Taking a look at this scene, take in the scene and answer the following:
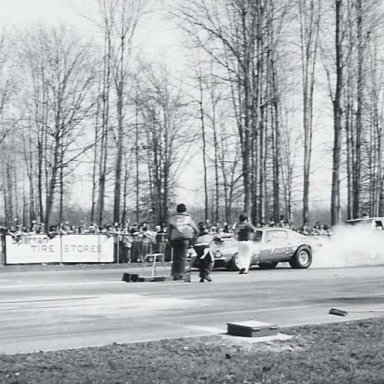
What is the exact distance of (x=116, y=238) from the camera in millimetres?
28641

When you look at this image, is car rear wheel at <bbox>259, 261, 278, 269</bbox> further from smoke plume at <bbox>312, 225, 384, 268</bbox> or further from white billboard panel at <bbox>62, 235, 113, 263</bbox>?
white billboard panel at <bbox>62, 235, 113, 263</bbox>

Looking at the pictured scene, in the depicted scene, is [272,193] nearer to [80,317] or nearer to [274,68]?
[274,68]

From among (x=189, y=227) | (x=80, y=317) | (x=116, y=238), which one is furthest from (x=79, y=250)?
(x=80, y=317)

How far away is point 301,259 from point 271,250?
4.21ft

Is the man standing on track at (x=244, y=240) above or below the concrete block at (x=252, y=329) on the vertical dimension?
above

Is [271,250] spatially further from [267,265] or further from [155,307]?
[155,307]

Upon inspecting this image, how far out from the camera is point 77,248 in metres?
27.5

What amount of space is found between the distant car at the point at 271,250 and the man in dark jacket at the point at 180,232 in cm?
596

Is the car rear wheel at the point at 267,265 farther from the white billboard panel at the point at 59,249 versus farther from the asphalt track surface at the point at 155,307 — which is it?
the asphalt track surface at the point at 155,307

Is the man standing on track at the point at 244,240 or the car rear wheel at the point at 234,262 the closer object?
the man standing on track at the point at 244,240

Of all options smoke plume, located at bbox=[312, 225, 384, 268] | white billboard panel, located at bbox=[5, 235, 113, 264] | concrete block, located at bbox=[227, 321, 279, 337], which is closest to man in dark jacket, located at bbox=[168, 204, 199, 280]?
concrete block, located at bbox=[227, 321, 279, 337]

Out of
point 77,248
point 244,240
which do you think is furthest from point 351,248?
point 77,248

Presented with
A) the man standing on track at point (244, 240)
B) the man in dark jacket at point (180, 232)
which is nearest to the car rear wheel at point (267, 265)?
the man standing on track at point (244, 240)

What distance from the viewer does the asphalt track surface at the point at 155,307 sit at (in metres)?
9.80
